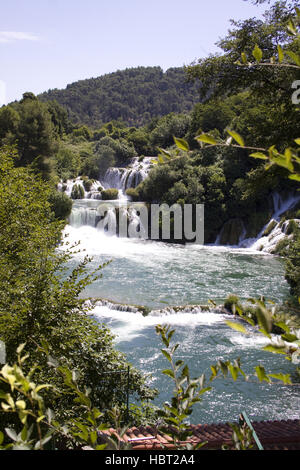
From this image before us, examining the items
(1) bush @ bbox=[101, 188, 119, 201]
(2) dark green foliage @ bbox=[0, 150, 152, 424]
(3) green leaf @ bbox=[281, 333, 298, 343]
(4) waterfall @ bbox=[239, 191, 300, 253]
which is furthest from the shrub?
(3) green leaf @ bbox=[281, 333, 298, 343]

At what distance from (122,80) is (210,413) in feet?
463

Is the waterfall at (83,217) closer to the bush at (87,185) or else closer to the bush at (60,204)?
the bush at (60,204)

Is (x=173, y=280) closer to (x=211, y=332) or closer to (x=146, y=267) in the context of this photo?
(x=146, y=267)

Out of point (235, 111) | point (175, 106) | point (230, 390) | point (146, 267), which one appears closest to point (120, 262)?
point (146, 267)

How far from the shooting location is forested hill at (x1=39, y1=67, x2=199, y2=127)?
11850 cm

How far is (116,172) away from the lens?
126 feet

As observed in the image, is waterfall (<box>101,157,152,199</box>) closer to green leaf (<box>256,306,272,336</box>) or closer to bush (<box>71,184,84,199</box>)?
bush (<box>71,184,84,199</box>)

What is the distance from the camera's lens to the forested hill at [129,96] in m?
118

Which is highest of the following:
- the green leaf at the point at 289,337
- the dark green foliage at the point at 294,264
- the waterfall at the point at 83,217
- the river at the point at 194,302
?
the green leaf at the point at 289,337

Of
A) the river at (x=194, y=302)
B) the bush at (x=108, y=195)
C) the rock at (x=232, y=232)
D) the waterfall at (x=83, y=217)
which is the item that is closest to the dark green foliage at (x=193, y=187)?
the rock at (x=232, y=232)

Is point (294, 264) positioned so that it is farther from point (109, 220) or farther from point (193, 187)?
point (109, 220)

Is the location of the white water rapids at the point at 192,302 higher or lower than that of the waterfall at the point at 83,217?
lower

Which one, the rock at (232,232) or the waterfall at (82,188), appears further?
the waterfall at (82,188)

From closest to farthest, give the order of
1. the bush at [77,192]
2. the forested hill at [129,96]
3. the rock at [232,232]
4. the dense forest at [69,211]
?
the dense forest at [69,211]
the rock at [232,232]
the bush at [77,192]
the forested hill at [129,96]
